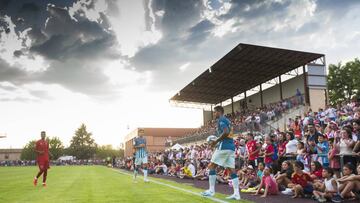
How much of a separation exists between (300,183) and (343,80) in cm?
5523

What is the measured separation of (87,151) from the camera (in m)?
118

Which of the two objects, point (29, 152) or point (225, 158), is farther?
point (29, 152)

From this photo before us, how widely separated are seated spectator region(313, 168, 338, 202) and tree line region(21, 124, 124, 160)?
109m

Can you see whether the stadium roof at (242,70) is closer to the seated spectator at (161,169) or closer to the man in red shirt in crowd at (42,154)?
the seated spectator at (161,169)

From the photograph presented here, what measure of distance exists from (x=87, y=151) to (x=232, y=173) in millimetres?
113977

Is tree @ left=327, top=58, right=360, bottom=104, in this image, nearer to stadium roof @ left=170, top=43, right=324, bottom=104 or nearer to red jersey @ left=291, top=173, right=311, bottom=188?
stadium roof @ left=170, top=43, right=324, bottom=104

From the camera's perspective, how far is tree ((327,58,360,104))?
2330 inches

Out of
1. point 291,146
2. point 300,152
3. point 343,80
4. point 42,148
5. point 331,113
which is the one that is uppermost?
point 343,80

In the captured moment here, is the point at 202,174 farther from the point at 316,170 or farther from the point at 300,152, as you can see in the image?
the point at 316,170

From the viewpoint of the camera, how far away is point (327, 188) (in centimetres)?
996

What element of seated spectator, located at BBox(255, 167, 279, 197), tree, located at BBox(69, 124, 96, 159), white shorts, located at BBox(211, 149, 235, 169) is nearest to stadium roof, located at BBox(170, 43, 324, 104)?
seated spectator, located at BBox(255, 167, 279, 197)

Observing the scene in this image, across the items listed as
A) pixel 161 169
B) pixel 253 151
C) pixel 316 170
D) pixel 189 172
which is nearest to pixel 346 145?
pixel 316 170

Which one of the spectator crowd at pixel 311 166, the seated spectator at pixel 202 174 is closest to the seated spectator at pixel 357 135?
the spectator crowd at pixel 311 166

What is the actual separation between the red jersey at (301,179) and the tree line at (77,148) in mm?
108153
